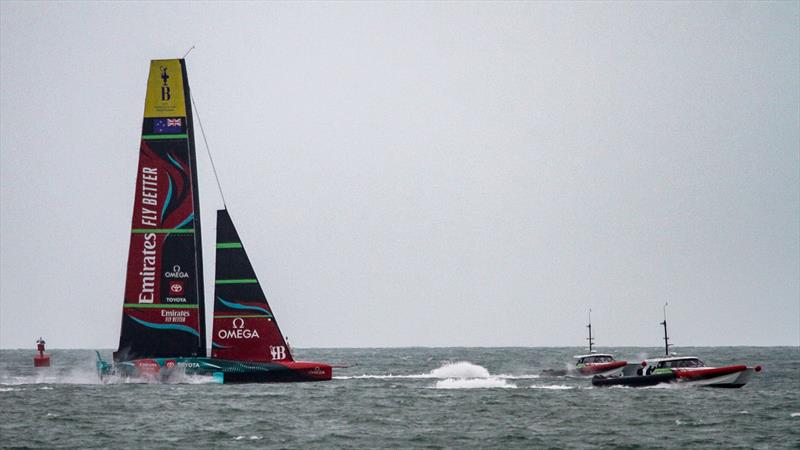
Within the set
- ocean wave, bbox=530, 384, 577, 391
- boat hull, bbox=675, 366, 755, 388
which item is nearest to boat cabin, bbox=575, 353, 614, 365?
ocean wave, bbox=530, 384, 577, 391

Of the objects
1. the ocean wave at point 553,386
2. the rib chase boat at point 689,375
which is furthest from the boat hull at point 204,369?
the rib chase boat at point 689,375

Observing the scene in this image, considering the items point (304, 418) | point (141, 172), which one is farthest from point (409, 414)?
point (141, 172)

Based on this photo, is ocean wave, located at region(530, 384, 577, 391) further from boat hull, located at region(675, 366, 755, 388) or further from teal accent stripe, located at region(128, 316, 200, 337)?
teal accent stripe, located at region(128, 316, 200, 337)

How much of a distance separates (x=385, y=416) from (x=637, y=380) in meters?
24.2

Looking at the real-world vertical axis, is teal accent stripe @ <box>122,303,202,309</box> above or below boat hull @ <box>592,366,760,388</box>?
above

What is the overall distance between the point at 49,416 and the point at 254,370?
14.9m

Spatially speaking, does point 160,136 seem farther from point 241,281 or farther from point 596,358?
point 596,358

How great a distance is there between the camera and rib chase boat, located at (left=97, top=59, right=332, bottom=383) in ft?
202

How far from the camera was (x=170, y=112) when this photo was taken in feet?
203

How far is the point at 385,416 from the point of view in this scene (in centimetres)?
5047

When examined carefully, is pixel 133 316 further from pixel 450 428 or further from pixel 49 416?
pixel 450 428

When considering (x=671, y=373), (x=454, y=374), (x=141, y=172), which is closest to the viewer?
(x=141, y=172)

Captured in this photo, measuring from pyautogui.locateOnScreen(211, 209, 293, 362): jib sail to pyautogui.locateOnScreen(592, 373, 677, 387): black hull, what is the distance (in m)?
20.9

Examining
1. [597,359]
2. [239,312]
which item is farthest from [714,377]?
[239,312]
